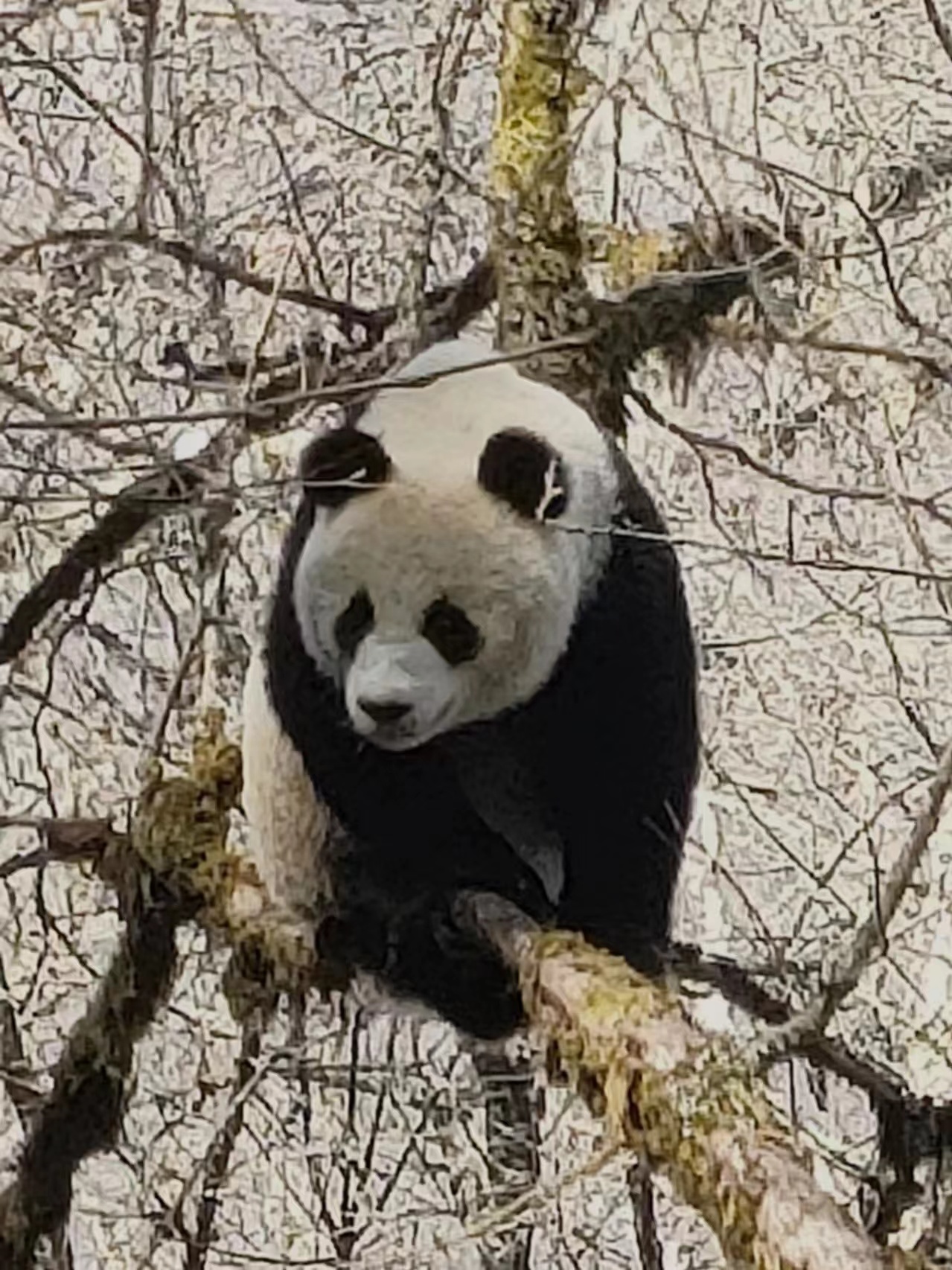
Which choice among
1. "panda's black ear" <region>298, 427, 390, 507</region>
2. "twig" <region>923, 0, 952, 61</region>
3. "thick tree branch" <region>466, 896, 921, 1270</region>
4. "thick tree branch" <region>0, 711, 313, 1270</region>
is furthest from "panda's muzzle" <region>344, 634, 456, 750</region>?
"twig" <region>923, 0, 952, 61</region>

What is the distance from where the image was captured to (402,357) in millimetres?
3357

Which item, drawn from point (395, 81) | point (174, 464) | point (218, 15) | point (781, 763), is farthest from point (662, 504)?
point (174, 464)

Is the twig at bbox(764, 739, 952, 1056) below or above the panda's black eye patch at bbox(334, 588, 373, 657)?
below

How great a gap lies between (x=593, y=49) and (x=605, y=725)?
194 cm

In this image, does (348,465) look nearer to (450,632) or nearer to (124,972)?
(450,632)

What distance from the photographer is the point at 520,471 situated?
8.89 ft

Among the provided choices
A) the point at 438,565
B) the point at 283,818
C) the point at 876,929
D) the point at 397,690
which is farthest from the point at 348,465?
the point at 876,929

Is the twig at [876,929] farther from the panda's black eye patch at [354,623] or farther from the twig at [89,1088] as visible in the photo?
the twig at [89,1088]

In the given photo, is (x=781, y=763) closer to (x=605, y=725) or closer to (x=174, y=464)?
(x=605, y=725)

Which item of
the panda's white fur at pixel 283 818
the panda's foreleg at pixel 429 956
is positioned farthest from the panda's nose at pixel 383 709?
the panda's white fur at pixel 283 818

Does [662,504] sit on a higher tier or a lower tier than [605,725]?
higher

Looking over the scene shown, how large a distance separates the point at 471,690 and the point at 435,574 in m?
0.18

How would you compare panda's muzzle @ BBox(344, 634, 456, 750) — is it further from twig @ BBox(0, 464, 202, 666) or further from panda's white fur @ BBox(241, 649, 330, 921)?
twig @ BBox(0, 464, 202, 666)

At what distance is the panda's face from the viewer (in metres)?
2.65
